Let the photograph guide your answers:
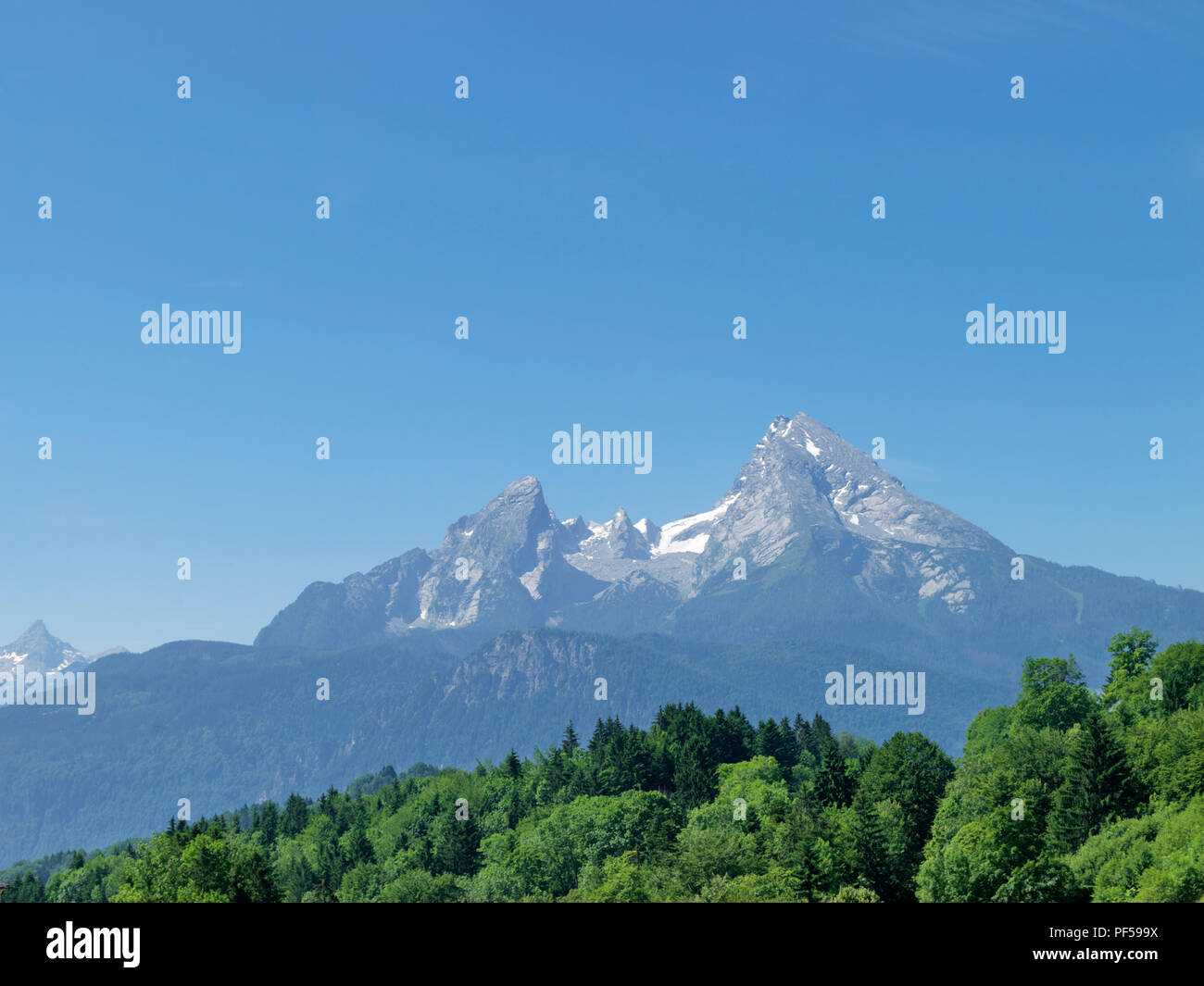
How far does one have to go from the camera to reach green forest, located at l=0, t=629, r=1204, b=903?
89375 mm

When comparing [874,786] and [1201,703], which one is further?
[874,786]

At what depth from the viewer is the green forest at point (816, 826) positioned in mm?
89375

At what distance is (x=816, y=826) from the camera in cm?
11206

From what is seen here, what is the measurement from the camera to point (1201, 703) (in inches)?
4643
